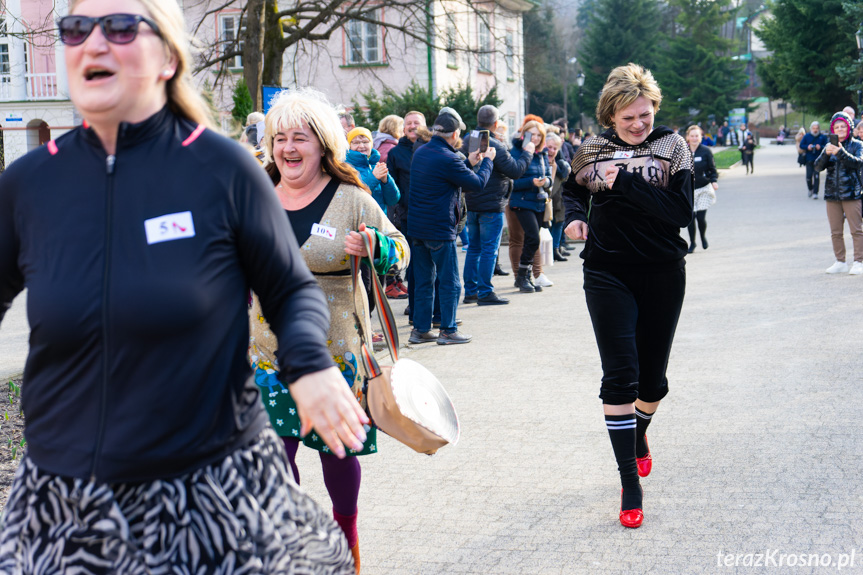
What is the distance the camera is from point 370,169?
31.3 feet

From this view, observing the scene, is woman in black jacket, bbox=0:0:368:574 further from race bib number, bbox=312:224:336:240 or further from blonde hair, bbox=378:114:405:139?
blonde hair, bbox=378:114:405:139

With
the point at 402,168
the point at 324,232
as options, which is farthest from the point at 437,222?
the point at 324,232

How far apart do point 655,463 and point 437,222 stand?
428 cm

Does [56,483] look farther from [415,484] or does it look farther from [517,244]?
[517,244]

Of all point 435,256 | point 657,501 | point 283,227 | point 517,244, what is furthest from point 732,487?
point 517,244

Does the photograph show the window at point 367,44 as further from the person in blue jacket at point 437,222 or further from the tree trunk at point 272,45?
the person in blue jacket at point 437,222

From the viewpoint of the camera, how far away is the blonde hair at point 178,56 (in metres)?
2.18

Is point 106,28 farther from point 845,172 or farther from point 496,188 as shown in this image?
point 845,172

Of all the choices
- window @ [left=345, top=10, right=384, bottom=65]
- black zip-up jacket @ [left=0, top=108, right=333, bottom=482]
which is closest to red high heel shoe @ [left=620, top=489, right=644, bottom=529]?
black zip-up jacket @ [left=0, top=108, right=333, bottom=482]

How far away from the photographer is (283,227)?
2.25 metres

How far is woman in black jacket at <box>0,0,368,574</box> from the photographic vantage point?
6.76 ft

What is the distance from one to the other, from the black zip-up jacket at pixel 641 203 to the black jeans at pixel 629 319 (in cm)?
6

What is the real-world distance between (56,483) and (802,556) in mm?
3046

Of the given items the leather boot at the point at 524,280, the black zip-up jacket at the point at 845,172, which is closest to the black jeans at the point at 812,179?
the black zip-up jacket at the point at 845,172
